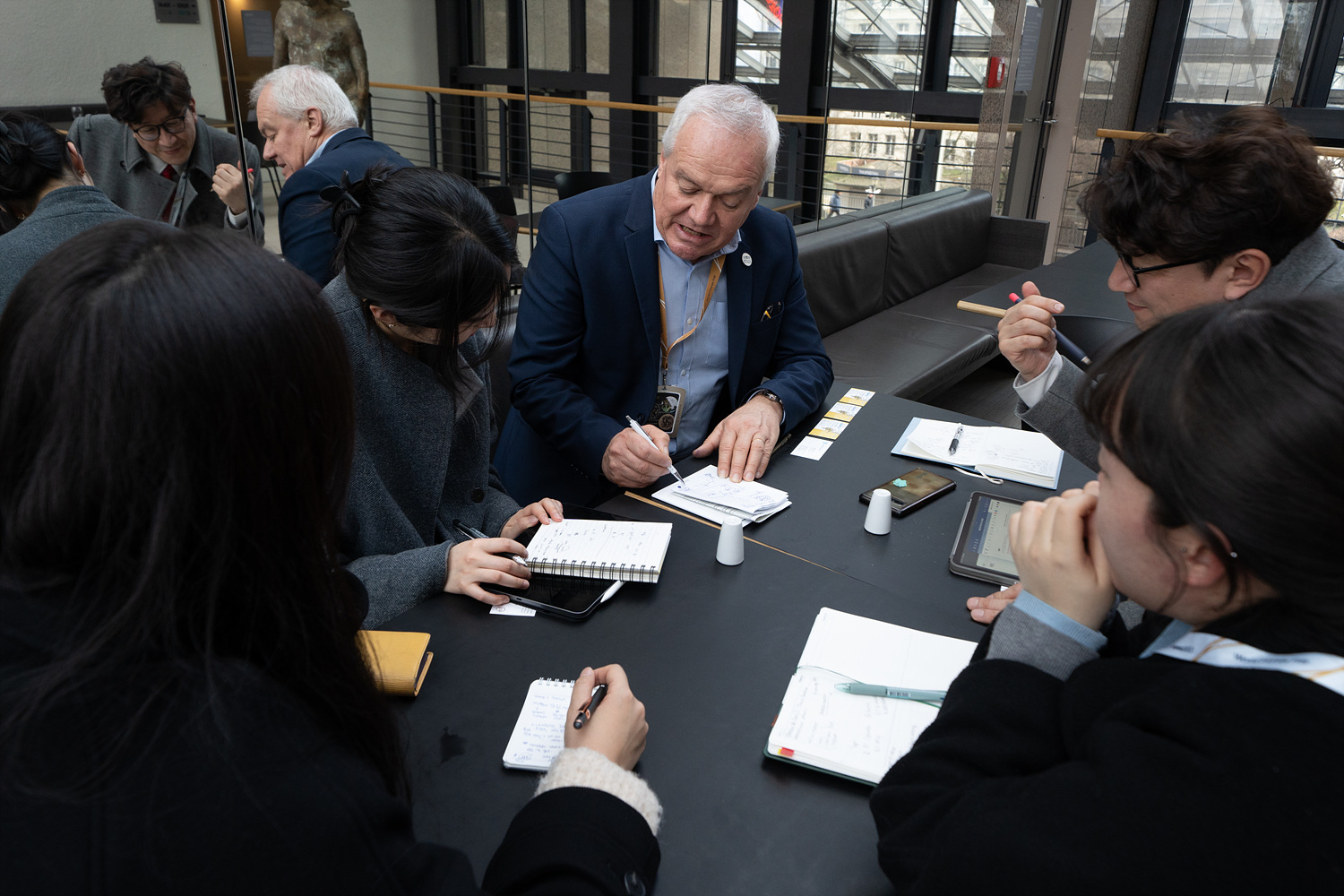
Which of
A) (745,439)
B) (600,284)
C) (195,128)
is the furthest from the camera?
(195,128)

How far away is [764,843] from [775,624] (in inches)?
15.8

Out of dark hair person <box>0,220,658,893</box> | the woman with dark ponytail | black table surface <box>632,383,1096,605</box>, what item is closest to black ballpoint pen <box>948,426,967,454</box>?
black table surface <box>632,383,1096,605</box>

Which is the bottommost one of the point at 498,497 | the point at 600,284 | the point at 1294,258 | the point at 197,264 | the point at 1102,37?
the point at 498,497

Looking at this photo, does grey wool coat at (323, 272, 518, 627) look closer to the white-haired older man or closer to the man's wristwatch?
the man's wristwatch

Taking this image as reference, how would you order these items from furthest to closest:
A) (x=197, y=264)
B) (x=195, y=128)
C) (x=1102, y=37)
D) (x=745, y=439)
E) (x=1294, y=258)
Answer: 1. (x=1102, y=37)
2. (x=195, y=128)
3. (x=745, y=439)
4. (x=1294, y=258)
5. (x=197, y=264)

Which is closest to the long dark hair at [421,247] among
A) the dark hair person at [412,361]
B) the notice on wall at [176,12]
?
the dark hair person at [412,361]

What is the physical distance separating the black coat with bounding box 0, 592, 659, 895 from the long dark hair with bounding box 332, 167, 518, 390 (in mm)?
955

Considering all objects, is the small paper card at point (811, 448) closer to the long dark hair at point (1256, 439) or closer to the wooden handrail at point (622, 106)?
the long dark hair at point (1256, 439)

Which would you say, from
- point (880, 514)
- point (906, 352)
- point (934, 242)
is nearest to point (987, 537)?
point (880, 514)

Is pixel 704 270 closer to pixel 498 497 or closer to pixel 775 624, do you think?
pixel 498 497

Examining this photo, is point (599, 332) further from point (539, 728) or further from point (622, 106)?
point (622, 106)

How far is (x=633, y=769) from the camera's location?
3.16ft

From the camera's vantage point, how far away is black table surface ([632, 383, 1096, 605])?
1.39 metres

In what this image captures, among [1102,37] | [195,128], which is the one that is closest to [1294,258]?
[195,128]
